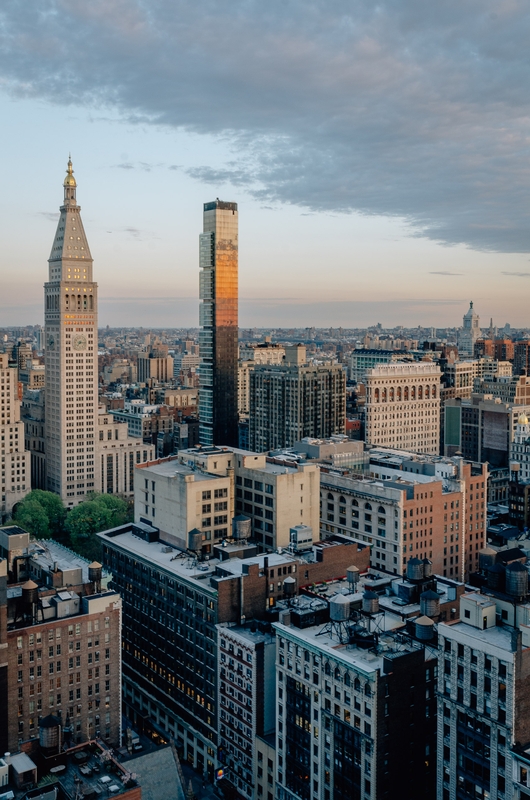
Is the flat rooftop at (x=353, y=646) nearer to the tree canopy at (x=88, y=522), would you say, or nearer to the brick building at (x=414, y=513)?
the brick building at (x=414, y=513)

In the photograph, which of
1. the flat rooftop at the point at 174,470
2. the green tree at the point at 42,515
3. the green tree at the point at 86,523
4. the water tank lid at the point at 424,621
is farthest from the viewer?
the green tree at the point at 42,515

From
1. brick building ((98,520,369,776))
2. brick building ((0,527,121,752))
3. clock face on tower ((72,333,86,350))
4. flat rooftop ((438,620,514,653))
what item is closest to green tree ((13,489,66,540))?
clock face on tower ((72,333,86,350))

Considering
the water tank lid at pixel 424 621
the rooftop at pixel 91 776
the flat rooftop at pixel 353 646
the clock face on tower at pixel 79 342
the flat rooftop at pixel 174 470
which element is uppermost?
the clock face on tower at pixel 79 342

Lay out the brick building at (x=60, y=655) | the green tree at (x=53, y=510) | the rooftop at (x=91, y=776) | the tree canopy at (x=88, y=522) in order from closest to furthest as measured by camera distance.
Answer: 1. the rooftop at (x=91, y=776)
2. the brick building at (x=60, y=655)
3. the tree canopy at (x=88, y=522)
4. the green tree at (x=53, y=510)

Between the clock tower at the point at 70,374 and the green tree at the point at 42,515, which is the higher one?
the clock tower at the point at 70,374

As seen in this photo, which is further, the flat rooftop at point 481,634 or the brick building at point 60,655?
the brick building at point 60,655

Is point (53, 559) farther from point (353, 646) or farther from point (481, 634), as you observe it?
point (481, 634)

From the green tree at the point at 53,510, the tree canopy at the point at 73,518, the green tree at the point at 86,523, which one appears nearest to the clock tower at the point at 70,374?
the tree canopy at the point at 73,518

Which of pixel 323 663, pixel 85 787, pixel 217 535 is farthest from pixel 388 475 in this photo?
pixel 85 787

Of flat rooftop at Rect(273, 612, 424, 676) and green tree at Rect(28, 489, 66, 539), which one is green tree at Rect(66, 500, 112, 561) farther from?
flat rooftop at Rect(273, 612, 424, 676)
